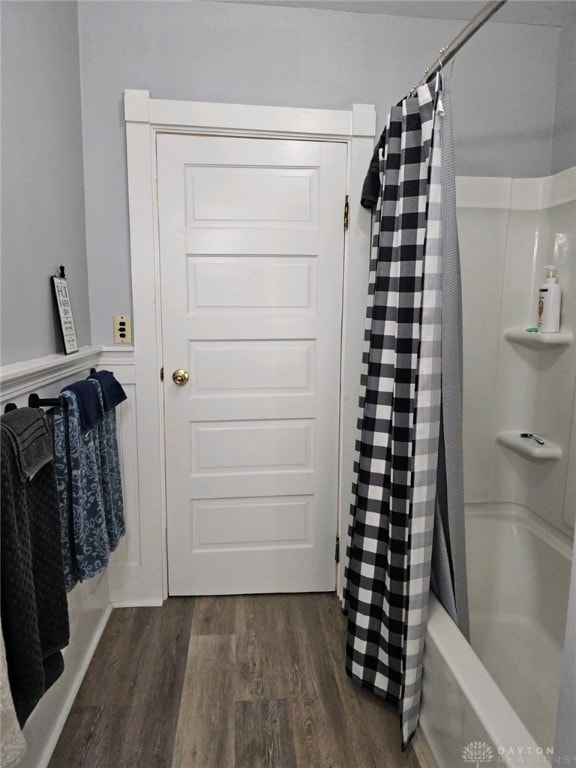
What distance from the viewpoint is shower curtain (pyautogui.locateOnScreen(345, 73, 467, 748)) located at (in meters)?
1.34

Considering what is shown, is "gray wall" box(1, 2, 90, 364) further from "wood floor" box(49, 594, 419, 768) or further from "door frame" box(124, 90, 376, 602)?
"wood floor" box(49, 594, 419, 768)

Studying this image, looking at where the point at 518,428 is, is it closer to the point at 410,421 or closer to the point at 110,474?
the point at 410,421

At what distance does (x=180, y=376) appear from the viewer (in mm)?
2041

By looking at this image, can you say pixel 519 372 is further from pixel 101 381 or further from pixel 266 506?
pixel 101 381

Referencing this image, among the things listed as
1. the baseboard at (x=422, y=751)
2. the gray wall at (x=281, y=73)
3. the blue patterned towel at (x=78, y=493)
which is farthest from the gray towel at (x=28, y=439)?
the baseboard at (x=422, y=751)

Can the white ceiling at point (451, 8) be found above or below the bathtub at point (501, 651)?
above

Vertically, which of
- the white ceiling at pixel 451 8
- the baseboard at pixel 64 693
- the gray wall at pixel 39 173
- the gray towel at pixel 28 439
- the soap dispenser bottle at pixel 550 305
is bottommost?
the baseboard at pixel 64 693

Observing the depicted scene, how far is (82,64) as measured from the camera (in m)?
1.84

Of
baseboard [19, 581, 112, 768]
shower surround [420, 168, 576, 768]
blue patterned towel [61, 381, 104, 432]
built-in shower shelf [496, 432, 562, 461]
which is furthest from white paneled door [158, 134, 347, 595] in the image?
built-in shower shelf [496, 432, 562, 461]

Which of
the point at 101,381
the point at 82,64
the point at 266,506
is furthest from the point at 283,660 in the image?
the point at 82,64

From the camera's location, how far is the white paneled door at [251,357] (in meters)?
1.96

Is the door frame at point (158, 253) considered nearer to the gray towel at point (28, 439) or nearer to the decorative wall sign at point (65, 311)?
the decorative wall sign at point (65, 311)

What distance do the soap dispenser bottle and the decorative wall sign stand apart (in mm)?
1843

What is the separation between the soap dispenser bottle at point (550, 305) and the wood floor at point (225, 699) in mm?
1513
